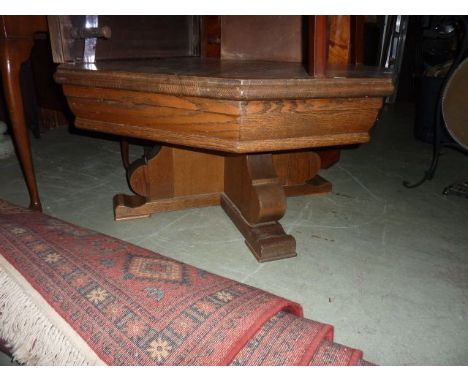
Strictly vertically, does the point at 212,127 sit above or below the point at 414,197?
above

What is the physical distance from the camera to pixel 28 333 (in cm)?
65

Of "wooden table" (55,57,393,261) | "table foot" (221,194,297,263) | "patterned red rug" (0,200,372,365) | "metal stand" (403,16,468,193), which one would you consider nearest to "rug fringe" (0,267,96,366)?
"patterned red rug" (0,200,372,365)

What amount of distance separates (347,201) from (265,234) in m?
0.57

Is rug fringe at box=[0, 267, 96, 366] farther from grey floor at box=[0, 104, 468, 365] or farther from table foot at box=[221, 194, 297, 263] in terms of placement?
table foot at box=[221, 194, 297, 263]

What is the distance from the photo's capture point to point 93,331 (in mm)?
594

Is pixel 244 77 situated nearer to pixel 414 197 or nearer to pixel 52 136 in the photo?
pixel 414 197

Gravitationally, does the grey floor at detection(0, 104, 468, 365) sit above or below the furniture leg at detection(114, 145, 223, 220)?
below

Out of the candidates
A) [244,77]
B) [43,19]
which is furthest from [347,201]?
[43,19]

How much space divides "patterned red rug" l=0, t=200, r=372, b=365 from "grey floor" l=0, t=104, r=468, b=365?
0.86ft

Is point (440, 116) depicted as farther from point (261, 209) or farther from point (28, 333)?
point (28, 333)

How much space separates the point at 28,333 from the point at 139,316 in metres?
0.20

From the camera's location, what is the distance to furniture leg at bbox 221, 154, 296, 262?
1.11 meters

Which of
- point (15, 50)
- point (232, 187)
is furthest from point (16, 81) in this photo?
point (232, 187)

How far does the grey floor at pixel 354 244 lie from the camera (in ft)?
2.80
